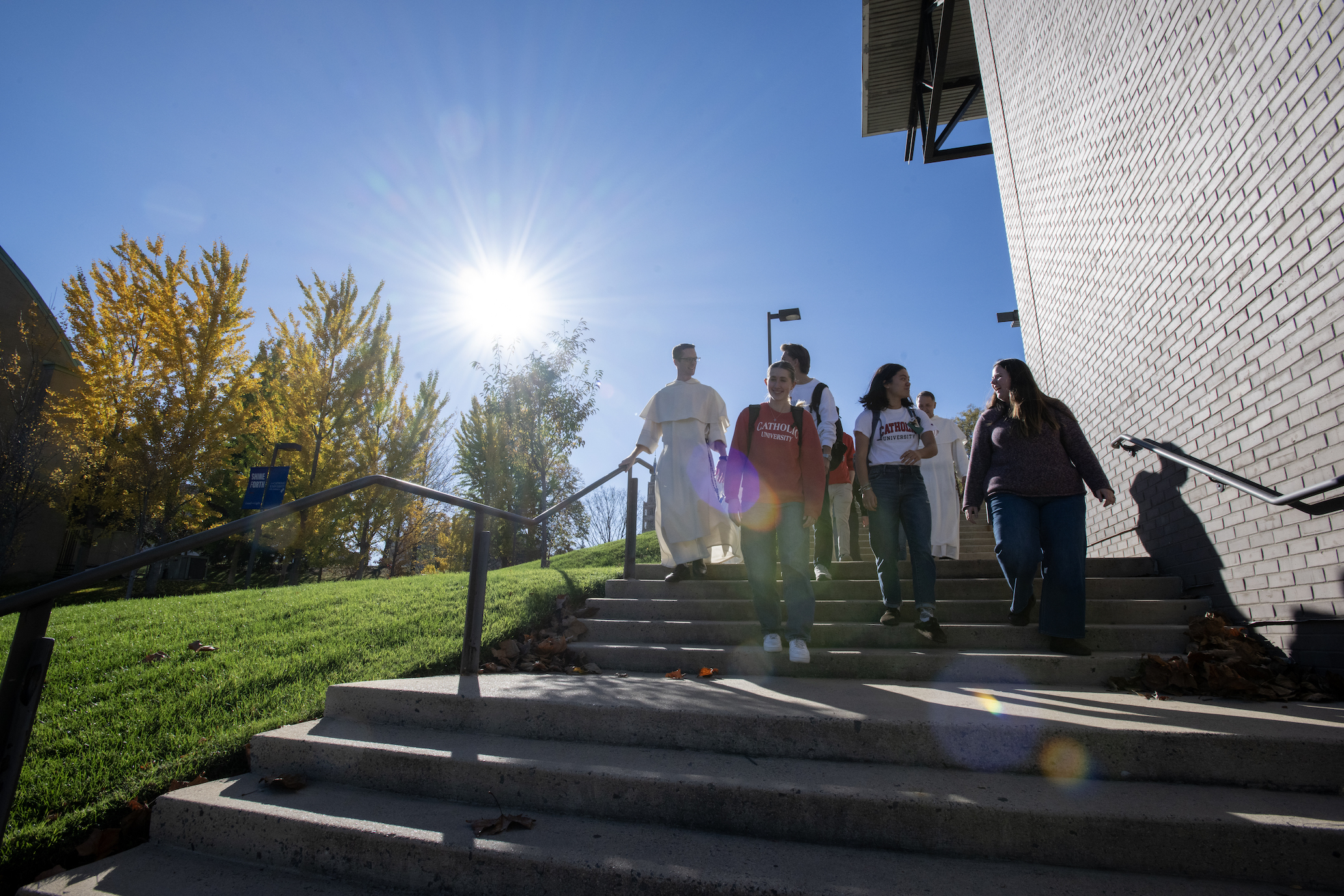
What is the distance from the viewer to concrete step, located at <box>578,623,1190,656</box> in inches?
147

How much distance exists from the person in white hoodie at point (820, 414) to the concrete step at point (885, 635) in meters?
0.74

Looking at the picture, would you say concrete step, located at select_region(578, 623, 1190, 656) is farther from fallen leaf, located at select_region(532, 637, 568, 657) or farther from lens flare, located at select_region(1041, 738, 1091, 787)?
lens flare, located at select_region(1041, 738, 1091, 787)

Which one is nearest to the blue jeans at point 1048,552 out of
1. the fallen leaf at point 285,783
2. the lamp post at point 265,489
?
the fallen leaf at point 285,783

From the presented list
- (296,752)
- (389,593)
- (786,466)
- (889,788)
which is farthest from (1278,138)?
(389,593)

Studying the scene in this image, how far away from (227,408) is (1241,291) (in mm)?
15340

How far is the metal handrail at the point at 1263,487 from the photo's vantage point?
289cm

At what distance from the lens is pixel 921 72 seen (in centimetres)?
1126

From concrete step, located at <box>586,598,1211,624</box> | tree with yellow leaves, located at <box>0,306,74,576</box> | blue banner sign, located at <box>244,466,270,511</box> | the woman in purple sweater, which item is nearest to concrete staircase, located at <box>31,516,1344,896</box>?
the woman in purple sweater

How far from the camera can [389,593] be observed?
6285 mm

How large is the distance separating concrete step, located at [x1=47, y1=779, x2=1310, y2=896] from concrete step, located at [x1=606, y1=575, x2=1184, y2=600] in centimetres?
263

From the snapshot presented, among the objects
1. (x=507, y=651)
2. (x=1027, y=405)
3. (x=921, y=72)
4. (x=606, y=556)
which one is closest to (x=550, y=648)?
(x=507, y=651)

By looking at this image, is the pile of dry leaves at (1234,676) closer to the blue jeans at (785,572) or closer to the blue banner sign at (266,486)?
the blue jeans at (785,572)

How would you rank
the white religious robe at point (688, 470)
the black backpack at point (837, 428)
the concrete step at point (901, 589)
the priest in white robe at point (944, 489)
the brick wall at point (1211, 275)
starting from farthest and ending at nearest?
the priest in white robe at point (944, 489)
the white religious robe at point (688, 470)
the black backpack at point (837, 428)
the concrete step at point (901, 589)
the brick wall at point (1211, 275)

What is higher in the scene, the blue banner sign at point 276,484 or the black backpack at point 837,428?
the blue banner sign at point 276,484
